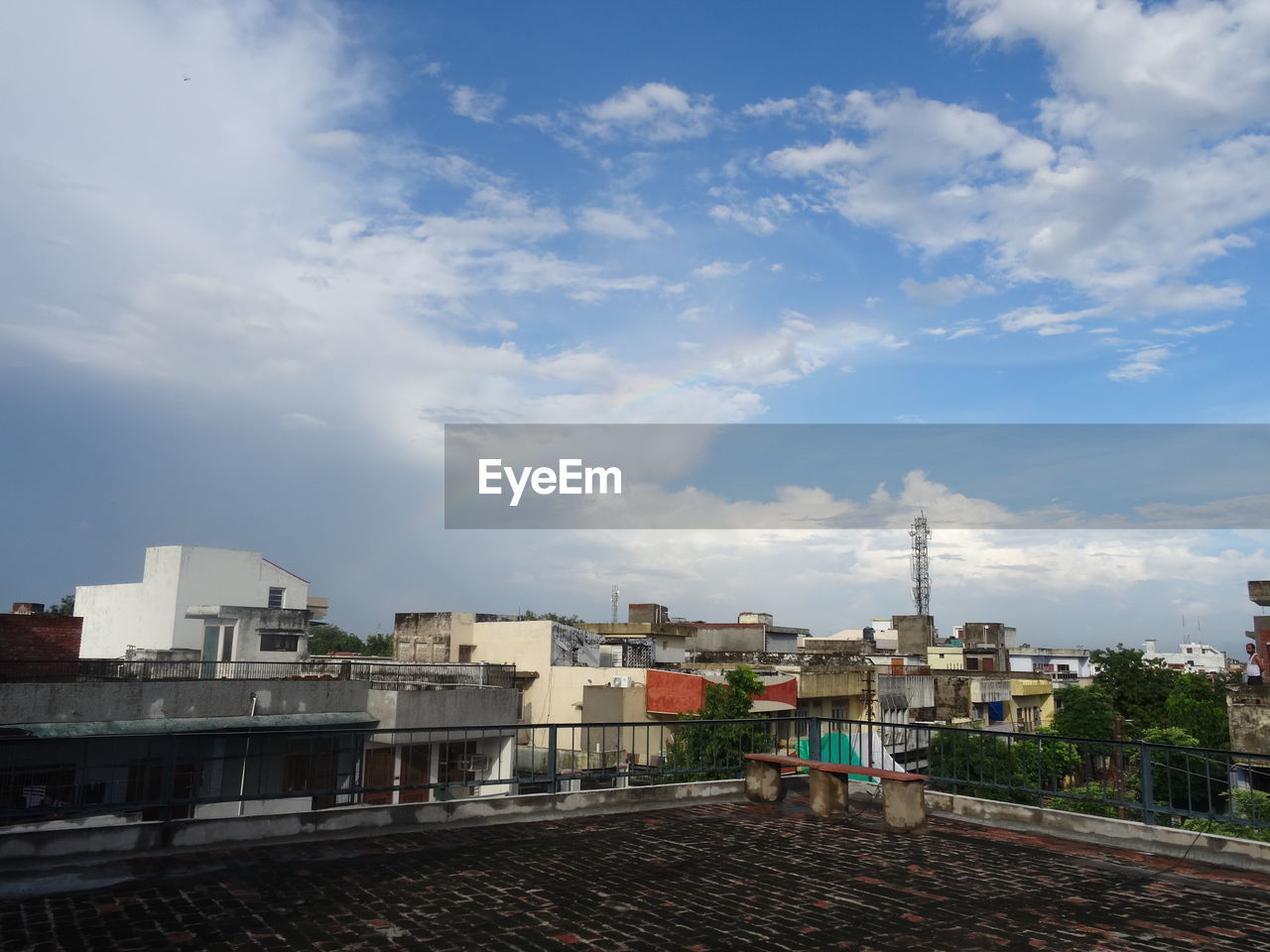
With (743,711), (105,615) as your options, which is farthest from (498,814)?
(105,615)

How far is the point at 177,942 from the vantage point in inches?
242

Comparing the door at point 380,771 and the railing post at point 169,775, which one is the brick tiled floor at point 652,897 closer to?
the railing post at point 169,775

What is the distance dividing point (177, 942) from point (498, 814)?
5038 millimetres

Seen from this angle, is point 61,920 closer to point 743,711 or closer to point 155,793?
point 155,793

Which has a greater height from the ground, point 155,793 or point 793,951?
point 793,951

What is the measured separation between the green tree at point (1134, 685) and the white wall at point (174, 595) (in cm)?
5102

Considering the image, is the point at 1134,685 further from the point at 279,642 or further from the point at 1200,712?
the point at 279,642

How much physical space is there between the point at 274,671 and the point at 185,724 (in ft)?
38.9

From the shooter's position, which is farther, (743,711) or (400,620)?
(400,620)

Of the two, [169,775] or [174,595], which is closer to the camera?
[169,775]

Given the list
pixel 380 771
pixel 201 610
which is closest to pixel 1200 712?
pixel 380 771

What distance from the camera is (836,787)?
1205cm

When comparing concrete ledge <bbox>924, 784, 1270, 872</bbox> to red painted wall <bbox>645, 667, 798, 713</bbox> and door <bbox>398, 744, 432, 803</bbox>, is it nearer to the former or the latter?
door <bbox>398, 744, 432, 803</bbox>

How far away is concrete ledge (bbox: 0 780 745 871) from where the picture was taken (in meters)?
8.21
